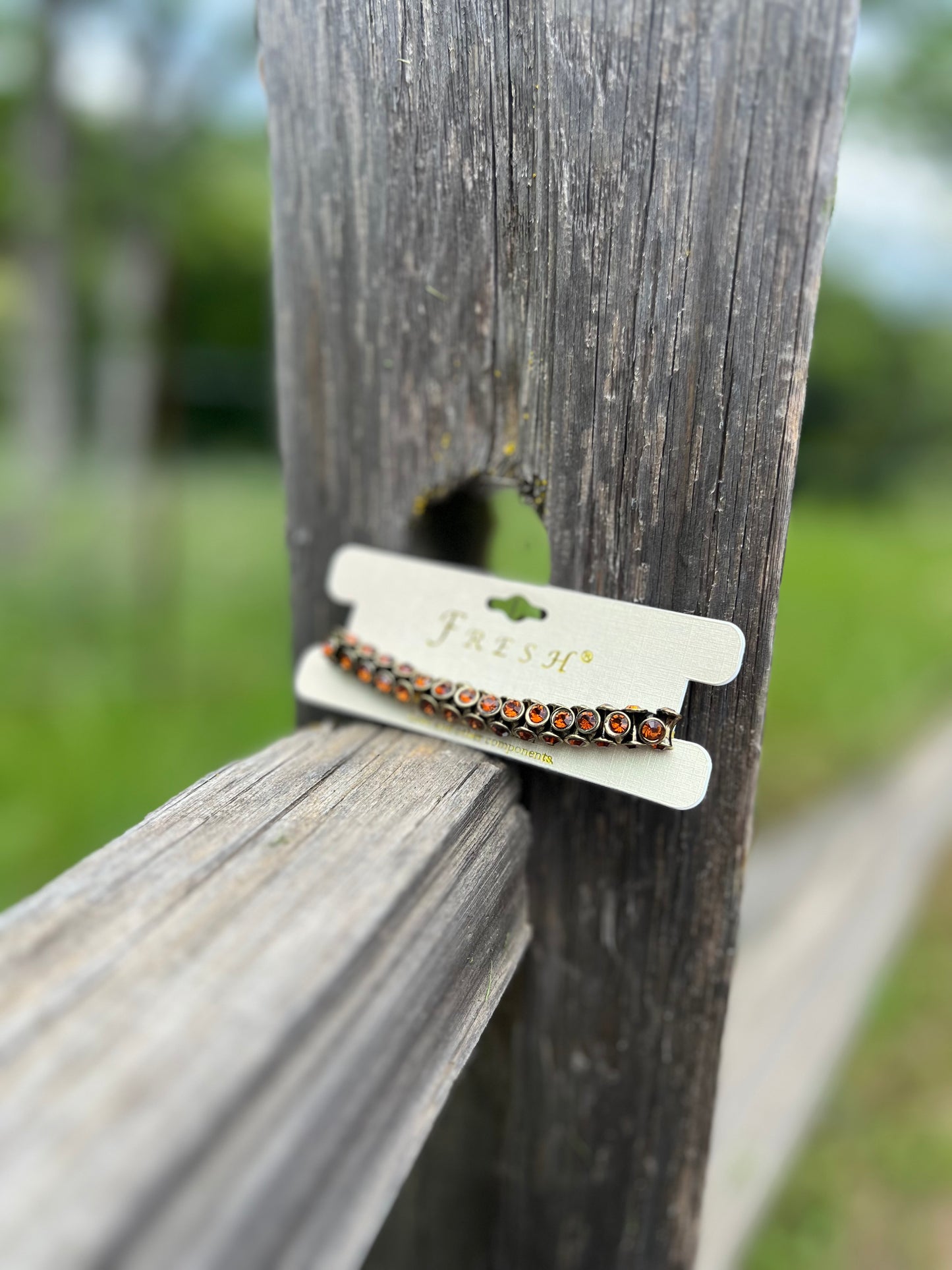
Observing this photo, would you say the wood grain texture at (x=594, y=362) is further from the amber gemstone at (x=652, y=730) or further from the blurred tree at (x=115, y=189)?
the blurred tree at (x=115, y=189)

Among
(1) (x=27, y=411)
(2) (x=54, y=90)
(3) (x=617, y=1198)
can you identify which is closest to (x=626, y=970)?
(3) (x=617, y=1198)

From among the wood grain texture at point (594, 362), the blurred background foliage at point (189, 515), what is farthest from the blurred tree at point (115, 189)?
the wood grain texture at point (594, 362)

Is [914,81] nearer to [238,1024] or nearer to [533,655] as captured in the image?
[533,655]

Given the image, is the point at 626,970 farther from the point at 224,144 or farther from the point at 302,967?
the point at 224,144

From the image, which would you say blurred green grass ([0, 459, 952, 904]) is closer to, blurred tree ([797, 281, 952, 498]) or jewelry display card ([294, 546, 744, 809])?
blurred tree ([797, 281, 952, 498])

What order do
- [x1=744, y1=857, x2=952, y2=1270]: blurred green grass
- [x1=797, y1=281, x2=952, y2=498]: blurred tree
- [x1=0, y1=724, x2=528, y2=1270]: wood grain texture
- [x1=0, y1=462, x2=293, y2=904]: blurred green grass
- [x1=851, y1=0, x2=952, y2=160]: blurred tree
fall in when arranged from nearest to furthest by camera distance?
1. [x1=0, y1=724, x2=528, y2=1270]: wood grain texture
2. [x1=744, y1=857, x2=952, y2=1270]: blurred green grass
3. [x1=0, y1=462, x2=293, y2=904]: blurred green grass
4. [x1=851, y1=0, x2=952, y2=160]: blurred tree
5. [x1=797, y1=281, x2=952, y2=498]: blurred tree

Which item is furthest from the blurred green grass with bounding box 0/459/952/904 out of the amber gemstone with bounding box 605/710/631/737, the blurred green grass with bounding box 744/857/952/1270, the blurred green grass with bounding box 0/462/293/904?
the amber gemstone with bounding box 605/710/631/737

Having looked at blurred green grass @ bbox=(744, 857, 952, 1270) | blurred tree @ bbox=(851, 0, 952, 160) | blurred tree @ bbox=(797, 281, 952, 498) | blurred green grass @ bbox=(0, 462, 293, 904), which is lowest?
blurred green grass @ bbox=(744, 857, 952, 1270)
